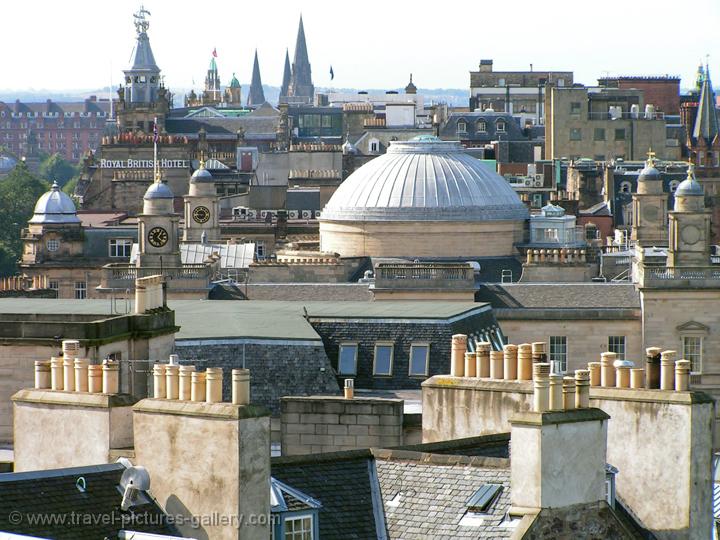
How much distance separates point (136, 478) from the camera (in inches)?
1247

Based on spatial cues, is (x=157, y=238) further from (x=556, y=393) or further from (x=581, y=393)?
(x=556, y=393)

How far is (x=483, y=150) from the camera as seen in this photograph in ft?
647

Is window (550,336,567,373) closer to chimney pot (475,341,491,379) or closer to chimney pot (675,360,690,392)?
chimney pot (475,341,491,379)

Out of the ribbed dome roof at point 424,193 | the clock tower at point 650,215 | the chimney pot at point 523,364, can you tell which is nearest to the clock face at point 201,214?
the ribbed dome roof at point 424,193

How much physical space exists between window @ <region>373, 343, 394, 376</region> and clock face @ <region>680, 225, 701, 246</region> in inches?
1580

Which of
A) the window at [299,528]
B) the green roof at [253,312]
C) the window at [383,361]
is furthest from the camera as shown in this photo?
the window at [383,361]

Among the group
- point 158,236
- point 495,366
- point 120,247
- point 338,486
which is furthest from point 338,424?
point 120,247

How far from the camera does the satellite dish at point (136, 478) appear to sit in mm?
31672

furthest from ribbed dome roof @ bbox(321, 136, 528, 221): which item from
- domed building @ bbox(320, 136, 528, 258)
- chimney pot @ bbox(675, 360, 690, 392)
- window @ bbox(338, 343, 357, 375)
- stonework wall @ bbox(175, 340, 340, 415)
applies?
chimney pot @ bbox(675, 360, 690, 392)

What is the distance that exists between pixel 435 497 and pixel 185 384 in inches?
151

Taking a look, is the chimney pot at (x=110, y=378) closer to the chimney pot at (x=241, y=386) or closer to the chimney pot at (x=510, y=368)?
the chimney pot at (x=241, y=386)

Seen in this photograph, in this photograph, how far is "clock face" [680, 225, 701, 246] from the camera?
3875 inches

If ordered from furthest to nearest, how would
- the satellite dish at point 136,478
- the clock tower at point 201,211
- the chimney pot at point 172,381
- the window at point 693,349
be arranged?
1. the clock tower at point 201,211
2. the window at point 693,349
3. the chimney pot at point 172,381
4. the satellite dish at point 136,478

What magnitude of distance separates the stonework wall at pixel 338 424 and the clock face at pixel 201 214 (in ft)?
263
